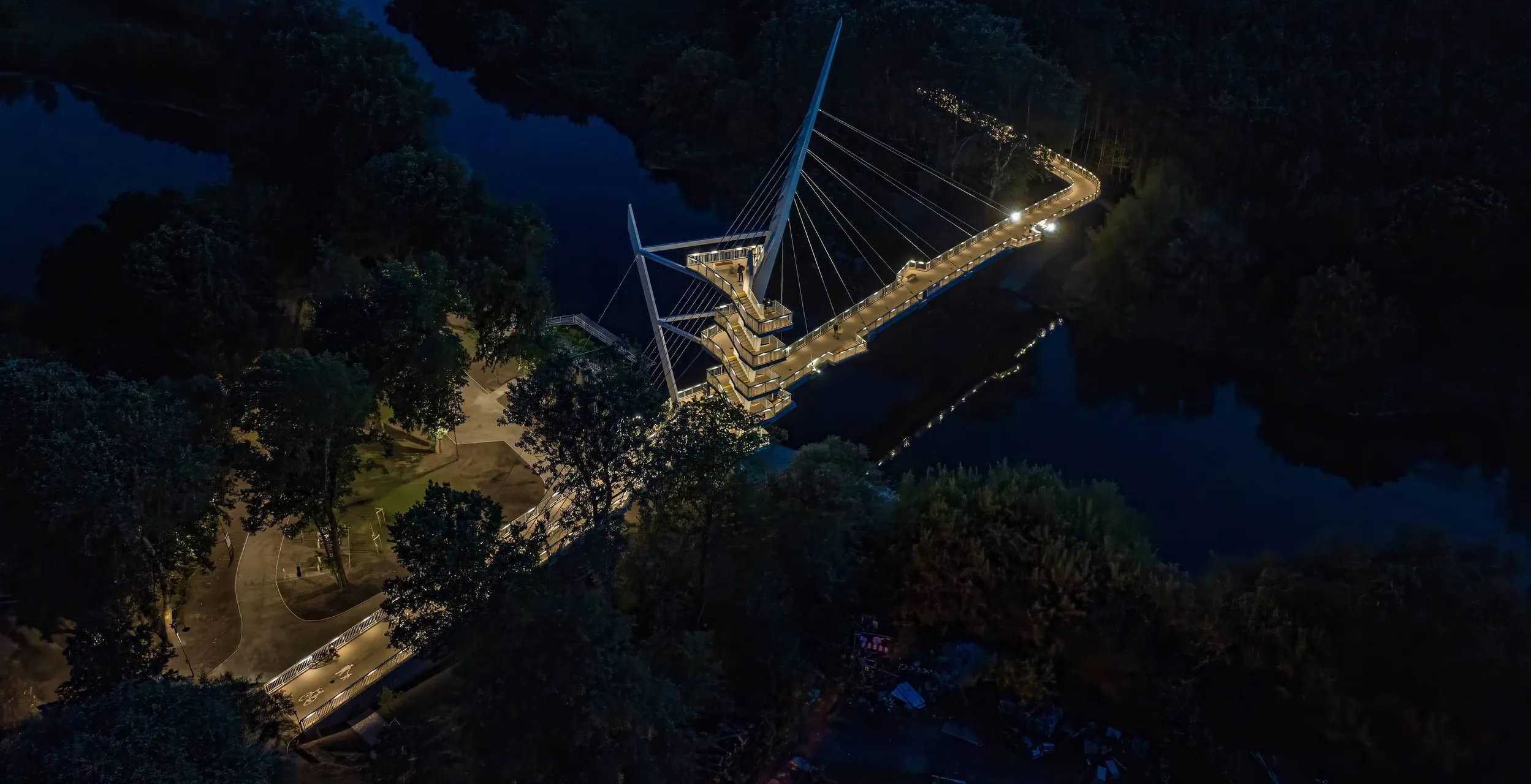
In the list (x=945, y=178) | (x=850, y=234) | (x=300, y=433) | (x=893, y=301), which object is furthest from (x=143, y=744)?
(x=945, y=178)

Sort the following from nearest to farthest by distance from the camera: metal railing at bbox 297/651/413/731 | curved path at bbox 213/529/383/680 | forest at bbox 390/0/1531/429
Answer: metal railing at bbox 297/651/413/731, curved path at bbox 213/529/383/680, forest at bbox 390/0/1531/429

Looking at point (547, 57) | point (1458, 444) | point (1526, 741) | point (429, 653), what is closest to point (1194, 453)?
point (1458, 444)

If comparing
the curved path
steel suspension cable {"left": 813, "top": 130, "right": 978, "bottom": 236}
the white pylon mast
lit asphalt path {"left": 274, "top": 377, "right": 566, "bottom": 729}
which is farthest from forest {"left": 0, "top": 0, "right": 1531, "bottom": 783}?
the white pylon mast

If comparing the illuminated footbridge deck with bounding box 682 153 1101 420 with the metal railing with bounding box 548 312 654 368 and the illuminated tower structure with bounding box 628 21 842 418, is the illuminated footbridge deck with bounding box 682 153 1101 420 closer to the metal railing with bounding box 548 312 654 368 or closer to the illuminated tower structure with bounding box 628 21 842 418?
the illuminated tower structure with bounding box 628 21 842 418

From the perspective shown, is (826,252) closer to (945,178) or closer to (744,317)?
(945,178)

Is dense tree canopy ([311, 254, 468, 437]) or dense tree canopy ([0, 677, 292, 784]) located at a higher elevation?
dense tree canopy ([311, 254, 468, 437])

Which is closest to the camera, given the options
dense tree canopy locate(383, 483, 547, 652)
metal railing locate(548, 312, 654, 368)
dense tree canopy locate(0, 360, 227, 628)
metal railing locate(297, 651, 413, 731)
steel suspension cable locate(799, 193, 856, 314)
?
dense tree canopy locate(383, 483, 547, 652)
